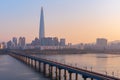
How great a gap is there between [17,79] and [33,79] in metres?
4.17

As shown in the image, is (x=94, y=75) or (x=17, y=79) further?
(x=17, y=79)

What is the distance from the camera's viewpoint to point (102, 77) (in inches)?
2100

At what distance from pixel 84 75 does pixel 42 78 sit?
21.3 metres

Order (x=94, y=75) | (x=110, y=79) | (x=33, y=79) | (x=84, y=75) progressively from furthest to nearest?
(x=33, y=79) < (x=84, y=75) < (x=94, y=75) < (x=110, y=79)

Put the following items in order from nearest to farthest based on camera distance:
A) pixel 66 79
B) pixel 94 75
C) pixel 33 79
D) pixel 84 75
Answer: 1. pixel 94 75
2. pixel 84 75
3. pixel 66 79
4. pixel 33 79

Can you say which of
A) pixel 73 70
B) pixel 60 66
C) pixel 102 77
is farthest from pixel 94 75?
pixel 60 66

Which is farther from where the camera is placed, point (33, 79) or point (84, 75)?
point (33, 79)

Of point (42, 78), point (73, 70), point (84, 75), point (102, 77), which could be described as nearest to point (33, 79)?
point (42, 78)

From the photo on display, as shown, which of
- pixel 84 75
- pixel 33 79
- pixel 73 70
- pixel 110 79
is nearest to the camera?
pixel 110 79

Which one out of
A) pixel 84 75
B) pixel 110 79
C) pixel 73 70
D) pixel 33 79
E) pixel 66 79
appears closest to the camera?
pixel 110 79

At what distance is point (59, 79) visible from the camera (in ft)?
245

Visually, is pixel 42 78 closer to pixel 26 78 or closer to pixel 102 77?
pixel 26 78

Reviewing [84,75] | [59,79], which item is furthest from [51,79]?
[84,75]

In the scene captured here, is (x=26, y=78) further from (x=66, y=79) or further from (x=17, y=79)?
(x=66, y=79)
